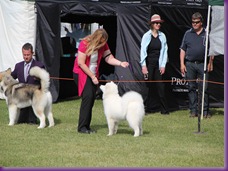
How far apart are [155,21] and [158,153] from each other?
13.8 ft

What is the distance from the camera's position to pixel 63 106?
41.7 feet

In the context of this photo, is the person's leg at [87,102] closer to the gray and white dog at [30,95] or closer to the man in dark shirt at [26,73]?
the gray and white dog at [30,95]

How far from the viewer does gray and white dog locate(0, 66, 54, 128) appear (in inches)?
369

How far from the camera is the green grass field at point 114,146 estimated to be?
6.92m

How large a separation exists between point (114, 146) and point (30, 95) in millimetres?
2178

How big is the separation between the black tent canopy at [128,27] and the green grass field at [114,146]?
203 cm

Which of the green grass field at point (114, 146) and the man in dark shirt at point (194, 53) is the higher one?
the man in dark shirt at point (194, 53)

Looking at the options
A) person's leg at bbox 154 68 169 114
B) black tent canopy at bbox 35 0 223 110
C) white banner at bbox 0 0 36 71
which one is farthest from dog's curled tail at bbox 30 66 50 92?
white banner at bbox 0 0 36 71

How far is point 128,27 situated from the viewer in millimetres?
12398

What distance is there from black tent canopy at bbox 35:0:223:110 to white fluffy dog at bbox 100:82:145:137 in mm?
3768

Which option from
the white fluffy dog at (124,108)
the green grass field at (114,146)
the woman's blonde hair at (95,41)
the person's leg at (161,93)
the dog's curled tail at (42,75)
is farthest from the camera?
the person's leg at (161,93)

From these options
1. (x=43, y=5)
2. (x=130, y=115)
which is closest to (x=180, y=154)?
(x=130, y=115)

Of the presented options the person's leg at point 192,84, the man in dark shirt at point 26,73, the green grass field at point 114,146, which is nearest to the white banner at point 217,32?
the person's leg at point 192,84

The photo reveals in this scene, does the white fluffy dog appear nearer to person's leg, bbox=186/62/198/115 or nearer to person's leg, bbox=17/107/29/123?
person's leg, bbox=17/107/29/123
